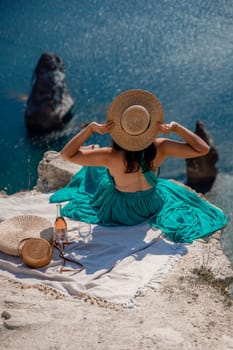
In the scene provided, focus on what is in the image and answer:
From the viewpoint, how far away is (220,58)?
985 inches

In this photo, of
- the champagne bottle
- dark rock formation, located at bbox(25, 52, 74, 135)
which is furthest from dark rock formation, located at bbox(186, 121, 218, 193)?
the champagne bottle

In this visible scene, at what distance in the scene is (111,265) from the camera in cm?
625

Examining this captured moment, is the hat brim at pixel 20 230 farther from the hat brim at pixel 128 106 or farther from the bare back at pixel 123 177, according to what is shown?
the hat brim at pixel 128 106

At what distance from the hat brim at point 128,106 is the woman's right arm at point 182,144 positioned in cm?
12

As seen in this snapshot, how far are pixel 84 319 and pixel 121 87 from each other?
68.7ft

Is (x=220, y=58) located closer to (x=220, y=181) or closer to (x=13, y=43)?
(x=220, y=181)

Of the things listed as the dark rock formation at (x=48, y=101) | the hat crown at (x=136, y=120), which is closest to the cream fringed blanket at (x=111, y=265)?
the hat crown at (x=136, y=120)

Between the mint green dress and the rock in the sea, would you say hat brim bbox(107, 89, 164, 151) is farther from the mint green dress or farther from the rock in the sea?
the rock in the sea

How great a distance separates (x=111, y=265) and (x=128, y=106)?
1.75 metres

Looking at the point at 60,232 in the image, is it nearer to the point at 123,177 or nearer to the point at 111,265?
the point at 111,265

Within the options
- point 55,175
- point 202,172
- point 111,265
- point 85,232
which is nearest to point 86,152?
point 85,232

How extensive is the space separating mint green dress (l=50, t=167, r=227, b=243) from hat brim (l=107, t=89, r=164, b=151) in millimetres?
421

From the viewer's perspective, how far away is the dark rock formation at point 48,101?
26627 mm

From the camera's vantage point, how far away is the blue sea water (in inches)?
915
